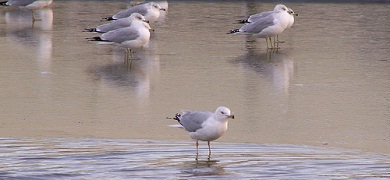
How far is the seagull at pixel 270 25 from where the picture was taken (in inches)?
643

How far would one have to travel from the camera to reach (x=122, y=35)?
49.3 feet

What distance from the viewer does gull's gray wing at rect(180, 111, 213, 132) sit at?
29.7 feet

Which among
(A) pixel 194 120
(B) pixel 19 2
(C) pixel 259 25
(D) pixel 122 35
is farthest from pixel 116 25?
(A) pixel 194 120

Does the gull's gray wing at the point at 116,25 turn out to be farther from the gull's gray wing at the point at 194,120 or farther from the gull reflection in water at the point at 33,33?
the gull's gray wing at the point at 194,120

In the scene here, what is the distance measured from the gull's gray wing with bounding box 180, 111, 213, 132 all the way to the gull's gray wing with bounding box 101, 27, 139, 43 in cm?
577

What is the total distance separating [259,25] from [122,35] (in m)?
2.63

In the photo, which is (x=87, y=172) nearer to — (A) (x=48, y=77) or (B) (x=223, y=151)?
(B) (x=223, y=151)

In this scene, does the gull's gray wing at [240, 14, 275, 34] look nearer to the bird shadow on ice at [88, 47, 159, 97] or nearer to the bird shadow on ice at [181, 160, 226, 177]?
the bird shadow on ice at [88, 47, 159, 97]

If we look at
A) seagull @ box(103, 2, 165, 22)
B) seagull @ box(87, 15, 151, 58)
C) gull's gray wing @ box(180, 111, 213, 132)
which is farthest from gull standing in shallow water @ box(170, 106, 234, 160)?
seagull @ box(103, 2, 165, 22)

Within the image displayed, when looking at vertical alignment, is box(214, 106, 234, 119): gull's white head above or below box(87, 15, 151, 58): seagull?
above

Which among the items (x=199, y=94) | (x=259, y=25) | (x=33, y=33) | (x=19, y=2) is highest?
Result: (x=259, y=25)

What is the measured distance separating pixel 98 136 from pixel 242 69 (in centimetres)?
461

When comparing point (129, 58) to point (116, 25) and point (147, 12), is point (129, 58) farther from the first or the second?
point (147, 12)

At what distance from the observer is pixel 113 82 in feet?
42.2
